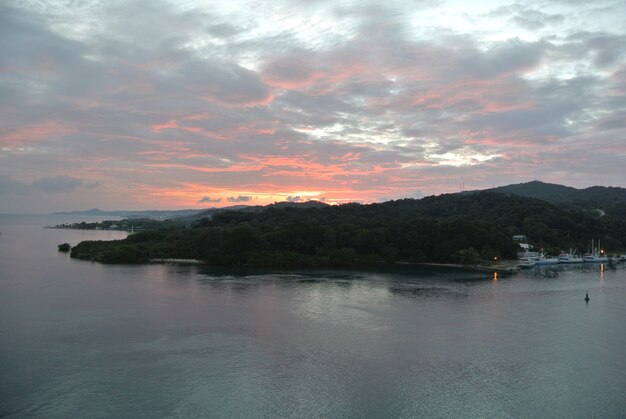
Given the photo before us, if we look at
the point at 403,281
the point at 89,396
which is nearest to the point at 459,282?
the point at 403,281

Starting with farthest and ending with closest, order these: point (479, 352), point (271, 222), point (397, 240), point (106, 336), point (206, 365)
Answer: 1. point (271, 222)
2. point (397, 240)
3. point (106, 336)
4. point (479, 352)
5. point (206, 365)

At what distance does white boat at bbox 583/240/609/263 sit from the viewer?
43334 millimetres

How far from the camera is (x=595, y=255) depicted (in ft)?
146

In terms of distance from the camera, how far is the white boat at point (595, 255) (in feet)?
142

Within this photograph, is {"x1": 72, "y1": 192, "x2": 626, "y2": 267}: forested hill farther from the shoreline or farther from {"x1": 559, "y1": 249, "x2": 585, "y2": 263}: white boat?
{"x1": 559, "y1": 249, "x2": 585, "y2": 263}: white boat

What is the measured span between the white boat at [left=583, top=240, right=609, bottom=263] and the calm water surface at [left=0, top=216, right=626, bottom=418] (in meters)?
17.7

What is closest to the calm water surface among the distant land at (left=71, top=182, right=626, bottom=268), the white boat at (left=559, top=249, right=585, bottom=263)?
the distant land at (left=71, top=182, right=626, bottom=268)

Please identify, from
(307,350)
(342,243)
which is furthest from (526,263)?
(307,350)

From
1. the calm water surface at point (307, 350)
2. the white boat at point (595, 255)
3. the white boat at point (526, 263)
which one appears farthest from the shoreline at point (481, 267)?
the white boat at point (595, 255)

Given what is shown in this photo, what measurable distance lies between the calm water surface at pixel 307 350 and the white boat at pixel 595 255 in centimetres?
1765

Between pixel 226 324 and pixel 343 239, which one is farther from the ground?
pixel 343 239

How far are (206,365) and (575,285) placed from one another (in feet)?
82.1

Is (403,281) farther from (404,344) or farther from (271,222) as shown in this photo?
(271,222)

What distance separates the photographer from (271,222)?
51.4 meters
